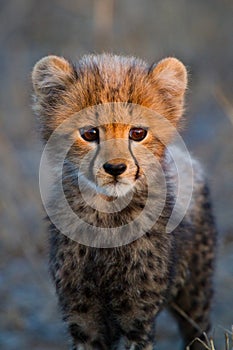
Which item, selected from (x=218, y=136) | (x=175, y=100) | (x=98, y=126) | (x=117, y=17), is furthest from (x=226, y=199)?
(x=117, y=17)

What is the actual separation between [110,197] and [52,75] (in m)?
0.71

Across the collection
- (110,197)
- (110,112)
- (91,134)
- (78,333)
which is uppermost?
(110,112)

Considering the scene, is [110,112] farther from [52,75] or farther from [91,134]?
[52,75]

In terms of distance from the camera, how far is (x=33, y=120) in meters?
8.37

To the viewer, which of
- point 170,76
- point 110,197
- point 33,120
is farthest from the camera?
point 33,120

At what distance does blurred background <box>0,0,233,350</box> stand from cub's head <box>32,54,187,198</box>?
0.54m

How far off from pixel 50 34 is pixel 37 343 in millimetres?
6759

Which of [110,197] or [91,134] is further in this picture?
[110,197]

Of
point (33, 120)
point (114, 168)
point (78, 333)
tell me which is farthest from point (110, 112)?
point (33, 120)

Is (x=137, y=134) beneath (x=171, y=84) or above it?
beneath

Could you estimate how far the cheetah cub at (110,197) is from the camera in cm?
446

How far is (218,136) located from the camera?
356 inches

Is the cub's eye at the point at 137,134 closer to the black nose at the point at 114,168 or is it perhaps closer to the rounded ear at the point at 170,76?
the black nose at the point at 114,168

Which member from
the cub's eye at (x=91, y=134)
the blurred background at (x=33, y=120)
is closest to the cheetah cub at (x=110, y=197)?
the cub's eye at (x=91, y=134)
